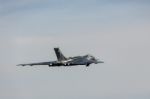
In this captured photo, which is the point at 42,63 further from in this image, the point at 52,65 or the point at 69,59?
the point at 69,59

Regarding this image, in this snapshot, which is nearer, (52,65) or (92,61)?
(52,65)

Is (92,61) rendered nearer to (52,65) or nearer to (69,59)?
(69,59)

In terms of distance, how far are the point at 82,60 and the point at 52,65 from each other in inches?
957

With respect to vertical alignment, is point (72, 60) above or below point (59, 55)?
below

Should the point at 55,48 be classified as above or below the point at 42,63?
above

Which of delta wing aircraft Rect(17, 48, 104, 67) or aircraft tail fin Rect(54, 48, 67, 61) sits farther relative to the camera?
aircraft tail fin Rect(54, 48, 67, 61)

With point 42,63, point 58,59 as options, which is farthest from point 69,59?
A: point 42,63

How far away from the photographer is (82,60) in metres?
190

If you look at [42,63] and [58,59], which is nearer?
[42,63]

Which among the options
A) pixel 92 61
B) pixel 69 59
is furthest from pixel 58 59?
pixel 92 61

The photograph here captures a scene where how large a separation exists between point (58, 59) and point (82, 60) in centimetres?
1347

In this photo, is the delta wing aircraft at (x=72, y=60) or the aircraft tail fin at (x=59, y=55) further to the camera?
the aircraft tail fin at (x=59, y=55)

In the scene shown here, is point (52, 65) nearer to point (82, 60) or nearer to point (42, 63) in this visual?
point (42, 63)

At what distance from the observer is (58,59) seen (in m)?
187
